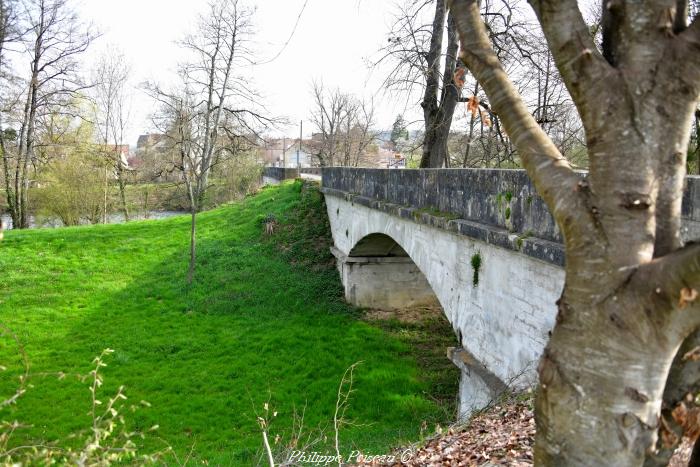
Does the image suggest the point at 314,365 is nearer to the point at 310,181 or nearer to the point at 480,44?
the point at 480,44

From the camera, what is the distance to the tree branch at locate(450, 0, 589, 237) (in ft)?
6.55

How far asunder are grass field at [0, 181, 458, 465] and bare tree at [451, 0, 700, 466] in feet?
12.3

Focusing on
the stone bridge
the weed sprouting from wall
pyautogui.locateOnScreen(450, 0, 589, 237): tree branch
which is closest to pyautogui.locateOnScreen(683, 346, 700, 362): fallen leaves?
pyautogui.locateOnScreen(450, 0, 589, 237): tree branch

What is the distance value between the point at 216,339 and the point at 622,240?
10696 millimetres

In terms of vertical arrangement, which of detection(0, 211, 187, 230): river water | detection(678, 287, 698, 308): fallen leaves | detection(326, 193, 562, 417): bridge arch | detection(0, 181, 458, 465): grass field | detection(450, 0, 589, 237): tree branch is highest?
detection(450, 0, 589, 237): tree branch

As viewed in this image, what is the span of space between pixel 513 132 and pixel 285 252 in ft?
46.6

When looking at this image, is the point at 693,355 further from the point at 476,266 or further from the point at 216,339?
the point at 216,339

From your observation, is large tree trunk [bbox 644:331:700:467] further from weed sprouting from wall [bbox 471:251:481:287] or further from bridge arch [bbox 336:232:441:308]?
bridge arch [bbox 336:232:441:308]


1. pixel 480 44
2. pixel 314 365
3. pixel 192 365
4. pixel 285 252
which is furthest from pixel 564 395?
pixel 285 252

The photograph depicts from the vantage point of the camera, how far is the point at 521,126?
2168 mm

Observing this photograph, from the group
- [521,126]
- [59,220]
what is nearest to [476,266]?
[521,126]

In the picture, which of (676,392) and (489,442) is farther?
(489,442)

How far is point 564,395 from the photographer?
1.85 meters

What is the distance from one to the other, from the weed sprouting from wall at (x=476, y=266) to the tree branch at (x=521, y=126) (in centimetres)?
443
